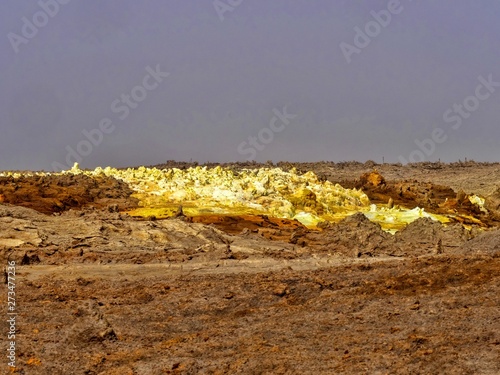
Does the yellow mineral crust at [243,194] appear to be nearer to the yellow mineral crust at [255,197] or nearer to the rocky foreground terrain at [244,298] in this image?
the yellow mineral crust at [255,197]

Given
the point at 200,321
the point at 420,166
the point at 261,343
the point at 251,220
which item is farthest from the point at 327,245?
the point at 420,166

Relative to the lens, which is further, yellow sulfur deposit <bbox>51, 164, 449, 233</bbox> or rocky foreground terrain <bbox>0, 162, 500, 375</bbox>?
yellow sulfur deposit <bbox>51, 164, 449, 233</bbox>

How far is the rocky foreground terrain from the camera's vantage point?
26.1ft

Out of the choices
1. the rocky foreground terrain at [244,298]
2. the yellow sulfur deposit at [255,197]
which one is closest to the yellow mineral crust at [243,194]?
the yellow sulfur deposit at [255,197]

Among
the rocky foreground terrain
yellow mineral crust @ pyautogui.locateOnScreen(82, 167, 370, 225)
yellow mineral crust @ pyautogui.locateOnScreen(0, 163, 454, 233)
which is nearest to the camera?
the rocky foreground terrain

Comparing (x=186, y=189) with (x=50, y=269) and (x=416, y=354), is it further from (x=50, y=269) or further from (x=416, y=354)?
(x=416, y=354)

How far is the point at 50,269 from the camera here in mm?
13516

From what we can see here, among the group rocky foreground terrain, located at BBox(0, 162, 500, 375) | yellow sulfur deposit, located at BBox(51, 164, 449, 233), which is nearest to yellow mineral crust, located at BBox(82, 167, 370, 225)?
yellow sulfur deposit, located at BBox(51, 164, 449, 233)

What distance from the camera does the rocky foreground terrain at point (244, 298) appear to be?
797 cm

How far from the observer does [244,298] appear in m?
10.7

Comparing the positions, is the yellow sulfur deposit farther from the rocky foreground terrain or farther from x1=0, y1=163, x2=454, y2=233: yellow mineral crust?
the rocky foreground terrain

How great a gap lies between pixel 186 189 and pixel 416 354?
1790 cm

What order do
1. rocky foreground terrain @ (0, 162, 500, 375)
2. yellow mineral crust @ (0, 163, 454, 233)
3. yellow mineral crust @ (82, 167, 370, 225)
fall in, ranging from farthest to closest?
yellow mineral crust @ (82, 167, 370, 225), yellow mineral crust @ (0, 163, 454, 233), rocky foreground terrain @ (0, 162, 500, 375)

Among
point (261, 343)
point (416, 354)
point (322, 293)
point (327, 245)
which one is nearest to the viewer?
point (416, 354)
